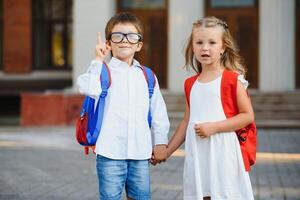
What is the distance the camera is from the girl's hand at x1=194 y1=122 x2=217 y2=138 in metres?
4.51

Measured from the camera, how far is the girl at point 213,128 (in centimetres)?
452

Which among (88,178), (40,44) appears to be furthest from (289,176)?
(40,44)

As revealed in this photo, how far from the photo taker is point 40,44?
24.5 m

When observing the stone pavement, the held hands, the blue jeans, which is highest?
the held hands

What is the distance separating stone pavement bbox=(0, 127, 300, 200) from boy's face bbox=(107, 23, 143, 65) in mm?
3167

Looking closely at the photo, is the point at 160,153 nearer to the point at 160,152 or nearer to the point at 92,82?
the point at 160,152

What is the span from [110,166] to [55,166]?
5908mm

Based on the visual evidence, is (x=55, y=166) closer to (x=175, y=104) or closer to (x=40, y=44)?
(x=175, y=104)

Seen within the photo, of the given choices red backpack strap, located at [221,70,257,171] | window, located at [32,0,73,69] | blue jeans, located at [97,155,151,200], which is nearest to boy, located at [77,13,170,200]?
blue jeans, located at [97,155,151,200]

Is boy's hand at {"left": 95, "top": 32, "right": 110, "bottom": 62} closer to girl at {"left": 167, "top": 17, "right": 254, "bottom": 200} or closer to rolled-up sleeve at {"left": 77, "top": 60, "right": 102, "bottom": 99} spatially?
rolled-up sleeve at {"left": 77, "top": 60, "right": 102, "bottom": 99}

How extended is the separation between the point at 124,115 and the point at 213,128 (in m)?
0.66

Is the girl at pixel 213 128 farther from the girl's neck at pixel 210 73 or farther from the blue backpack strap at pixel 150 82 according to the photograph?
the blue backpack strap at pixel 150 82

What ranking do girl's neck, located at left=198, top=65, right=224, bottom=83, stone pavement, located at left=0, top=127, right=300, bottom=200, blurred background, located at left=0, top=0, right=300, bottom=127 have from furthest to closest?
1. blurred background, located at left=0, top=0, right=300, bottom=127
2. stone pavement, located at left=0, top=127, right=300, bottom=200
3. girl's neck, located at left=198, top=65, right=224, bottom=83

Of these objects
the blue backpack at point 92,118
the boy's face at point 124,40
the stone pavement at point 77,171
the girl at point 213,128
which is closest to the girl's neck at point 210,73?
the girl at point 213,128
